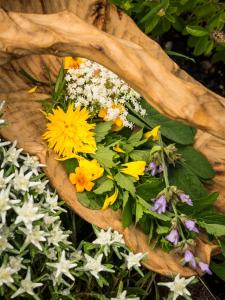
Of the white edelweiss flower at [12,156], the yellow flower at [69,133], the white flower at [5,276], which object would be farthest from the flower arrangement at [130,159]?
the white flower at [5,276]

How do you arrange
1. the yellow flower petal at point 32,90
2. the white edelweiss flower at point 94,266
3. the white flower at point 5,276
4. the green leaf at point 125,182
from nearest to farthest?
the white flower at point 5,276 → the white edelweiss flower at point 94,266 → the green leaf at point 125,182 → the yellow flower petal at point 32,90

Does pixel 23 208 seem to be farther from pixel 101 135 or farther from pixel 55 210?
pixel 101 135

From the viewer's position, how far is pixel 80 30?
3.76 ft

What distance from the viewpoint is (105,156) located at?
1309 mm

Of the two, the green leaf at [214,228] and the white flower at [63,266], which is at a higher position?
the green leaf at [214,228]

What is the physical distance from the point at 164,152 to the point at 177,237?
0.18 m

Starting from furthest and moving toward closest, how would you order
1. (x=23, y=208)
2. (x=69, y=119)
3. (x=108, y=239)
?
(x=69, y=119) < (x=108, y=239) < (x=23, y=208)

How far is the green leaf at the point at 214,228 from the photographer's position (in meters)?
1.26

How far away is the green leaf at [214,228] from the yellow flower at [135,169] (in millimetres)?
164

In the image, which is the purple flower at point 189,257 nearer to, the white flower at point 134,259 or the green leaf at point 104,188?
the white flower at point 134,259

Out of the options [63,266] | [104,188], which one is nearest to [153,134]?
[104,188]

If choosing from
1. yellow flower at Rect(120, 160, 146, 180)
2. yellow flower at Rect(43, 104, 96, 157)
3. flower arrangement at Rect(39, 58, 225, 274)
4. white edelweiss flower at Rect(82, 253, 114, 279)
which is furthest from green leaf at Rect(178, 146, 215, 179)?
white edelweiss flower at Rect(82, 253, 114, 279)

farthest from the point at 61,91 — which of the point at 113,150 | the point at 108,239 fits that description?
the point at 108,239

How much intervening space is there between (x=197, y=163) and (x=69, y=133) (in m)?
0.29
